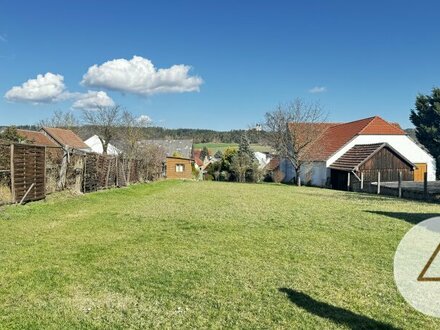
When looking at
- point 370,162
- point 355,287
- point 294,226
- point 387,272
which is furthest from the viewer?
point 370,162

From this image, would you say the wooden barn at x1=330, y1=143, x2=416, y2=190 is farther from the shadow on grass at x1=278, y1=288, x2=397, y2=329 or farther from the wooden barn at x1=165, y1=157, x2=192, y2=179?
the shadow on grass at x1=278, y1=288, x2=397, y2=329

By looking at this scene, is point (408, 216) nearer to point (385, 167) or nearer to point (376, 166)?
point (376, 166)

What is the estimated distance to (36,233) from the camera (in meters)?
8.14

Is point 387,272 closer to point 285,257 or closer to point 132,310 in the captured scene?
point 285,257

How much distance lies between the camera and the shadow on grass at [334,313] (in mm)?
3775

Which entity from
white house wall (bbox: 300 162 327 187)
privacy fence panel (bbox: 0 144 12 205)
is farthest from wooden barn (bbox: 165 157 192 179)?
privacy fence panel (bbox: 0 144 12 205)

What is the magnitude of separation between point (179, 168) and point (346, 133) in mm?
24345

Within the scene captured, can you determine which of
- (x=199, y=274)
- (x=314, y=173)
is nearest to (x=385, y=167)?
(x=314, y=173)

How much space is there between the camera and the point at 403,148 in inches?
1601

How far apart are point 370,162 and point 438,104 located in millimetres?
25254

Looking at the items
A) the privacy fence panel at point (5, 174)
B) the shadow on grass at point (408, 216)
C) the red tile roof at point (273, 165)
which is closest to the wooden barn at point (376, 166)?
the red tile roof at point (273, 165)

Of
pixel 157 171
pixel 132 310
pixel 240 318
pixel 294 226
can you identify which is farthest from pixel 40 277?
pixel 157 171

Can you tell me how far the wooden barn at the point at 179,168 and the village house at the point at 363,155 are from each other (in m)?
18.5

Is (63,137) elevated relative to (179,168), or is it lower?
elevated
